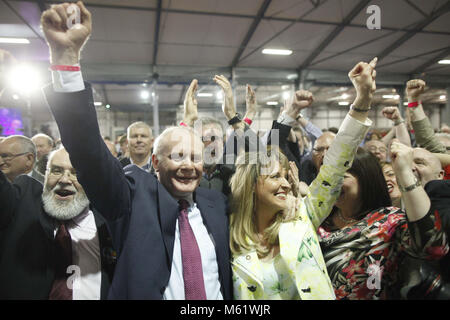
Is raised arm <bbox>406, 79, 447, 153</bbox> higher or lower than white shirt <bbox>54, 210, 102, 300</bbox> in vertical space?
higher

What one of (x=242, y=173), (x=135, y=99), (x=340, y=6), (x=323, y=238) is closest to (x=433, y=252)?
(x=323, y=238)

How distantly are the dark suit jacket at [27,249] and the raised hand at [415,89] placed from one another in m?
2.04

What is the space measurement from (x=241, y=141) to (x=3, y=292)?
4.47ft

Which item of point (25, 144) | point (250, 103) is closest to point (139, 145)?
point (25, 144)

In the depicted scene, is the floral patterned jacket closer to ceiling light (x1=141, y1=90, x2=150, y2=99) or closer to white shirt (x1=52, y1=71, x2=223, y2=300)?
white shirt (x1=52, y1=71, x2=223, y2=300)

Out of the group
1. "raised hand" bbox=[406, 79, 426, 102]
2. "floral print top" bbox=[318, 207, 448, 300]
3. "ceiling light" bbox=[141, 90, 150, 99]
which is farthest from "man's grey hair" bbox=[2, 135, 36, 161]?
"ceiling light" bbox=[141, 90, 150, 99]

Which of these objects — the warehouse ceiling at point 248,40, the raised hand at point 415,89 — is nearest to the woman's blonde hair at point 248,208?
the raised hand at point 415,89

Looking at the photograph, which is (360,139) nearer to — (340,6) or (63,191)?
(63,191)

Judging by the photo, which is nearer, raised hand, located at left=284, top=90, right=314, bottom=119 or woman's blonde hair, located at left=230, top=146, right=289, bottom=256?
woman's blonde hair, located at left=230, top=146, right=289, bottom=256

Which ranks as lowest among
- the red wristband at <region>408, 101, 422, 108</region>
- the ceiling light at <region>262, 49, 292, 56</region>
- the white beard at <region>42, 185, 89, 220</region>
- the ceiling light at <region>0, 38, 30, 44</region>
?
the white beard at <region>42, 185, 89, 220</region>

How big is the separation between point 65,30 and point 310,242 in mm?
1233

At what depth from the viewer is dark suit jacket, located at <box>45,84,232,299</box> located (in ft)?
2.85

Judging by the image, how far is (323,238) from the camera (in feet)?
4.32

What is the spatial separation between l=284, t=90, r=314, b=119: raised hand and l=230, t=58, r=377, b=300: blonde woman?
0.49 m
